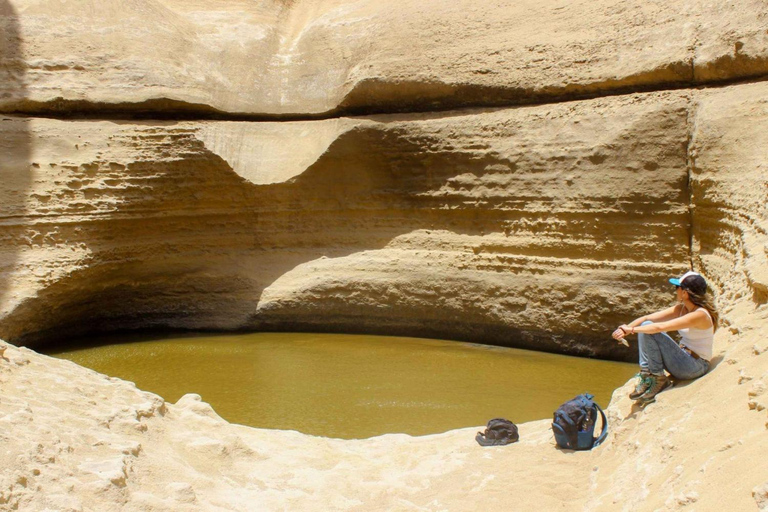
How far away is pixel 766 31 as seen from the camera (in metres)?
5.98

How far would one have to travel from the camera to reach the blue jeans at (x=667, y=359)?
338 cm

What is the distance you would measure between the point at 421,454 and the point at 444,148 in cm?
439

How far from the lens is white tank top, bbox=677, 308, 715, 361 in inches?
133

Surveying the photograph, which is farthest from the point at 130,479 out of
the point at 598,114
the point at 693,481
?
the point at 598,114

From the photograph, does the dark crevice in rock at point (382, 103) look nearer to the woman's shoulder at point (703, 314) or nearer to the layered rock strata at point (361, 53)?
the layered rock strata at point (361, 53)

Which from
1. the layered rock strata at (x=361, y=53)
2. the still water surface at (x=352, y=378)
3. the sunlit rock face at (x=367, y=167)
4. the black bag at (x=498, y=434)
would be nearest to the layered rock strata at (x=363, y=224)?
the sunlit rock face at (x=367, y=167)

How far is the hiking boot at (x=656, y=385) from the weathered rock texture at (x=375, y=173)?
691 millimetres

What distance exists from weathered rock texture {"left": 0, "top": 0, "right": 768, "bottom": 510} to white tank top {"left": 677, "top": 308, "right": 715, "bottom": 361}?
62 centimetres

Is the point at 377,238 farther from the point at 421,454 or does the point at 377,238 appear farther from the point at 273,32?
the point at 421,454

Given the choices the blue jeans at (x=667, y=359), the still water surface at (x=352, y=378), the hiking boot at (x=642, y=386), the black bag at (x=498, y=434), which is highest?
the blue jeans at (x=667, y=359)

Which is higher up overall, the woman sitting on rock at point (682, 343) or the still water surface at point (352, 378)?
the woman sitting on rock at point (682, 343)

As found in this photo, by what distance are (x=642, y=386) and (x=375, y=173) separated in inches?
202

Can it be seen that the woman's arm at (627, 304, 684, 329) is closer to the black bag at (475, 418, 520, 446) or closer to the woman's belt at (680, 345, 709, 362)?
the woman's belt at (680, 345, 709, 362)

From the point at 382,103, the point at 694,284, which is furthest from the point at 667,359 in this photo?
the point at 382,103
